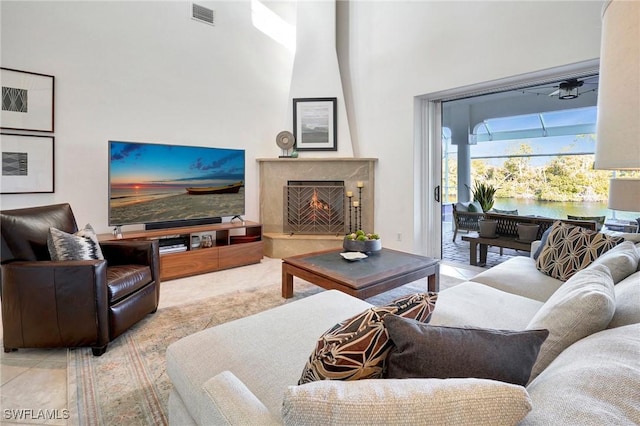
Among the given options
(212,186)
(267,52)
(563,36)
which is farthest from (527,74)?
(212,186)

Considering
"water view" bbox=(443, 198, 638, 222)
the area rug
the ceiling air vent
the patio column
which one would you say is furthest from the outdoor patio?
the ceiling air vent

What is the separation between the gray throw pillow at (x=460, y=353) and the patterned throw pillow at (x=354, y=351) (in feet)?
0.12

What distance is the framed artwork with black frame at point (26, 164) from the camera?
10.3ft

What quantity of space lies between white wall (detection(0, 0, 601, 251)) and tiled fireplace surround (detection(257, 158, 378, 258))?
153 mm

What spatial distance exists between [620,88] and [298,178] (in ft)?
14.5

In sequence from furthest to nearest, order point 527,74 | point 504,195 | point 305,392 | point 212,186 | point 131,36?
1. point 504,195
2. point 212,186
3. point 131,36
4. point 527,74
5. point 305,392

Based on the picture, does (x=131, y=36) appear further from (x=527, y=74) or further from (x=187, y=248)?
(x=527, y=74)

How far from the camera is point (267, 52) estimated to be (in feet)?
16.5

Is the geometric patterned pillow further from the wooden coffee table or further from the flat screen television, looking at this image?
the flat screen television

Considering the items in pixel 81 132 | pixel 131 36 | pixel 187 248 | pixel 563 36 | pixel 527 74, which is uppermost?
pixel 131 36

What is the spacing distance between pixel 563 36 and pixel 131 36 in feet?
15.1

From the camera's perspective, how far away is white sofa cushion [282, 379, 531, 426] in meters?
0.63

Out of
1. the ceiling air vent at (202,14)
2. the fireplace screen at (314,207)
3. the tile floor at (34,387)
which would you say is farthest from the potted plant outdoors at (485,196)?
the tile floor at (34,387)

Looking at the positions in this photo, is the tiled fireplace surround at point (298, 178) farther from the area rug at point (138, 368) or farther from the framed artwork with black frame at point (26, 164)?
the framed artwork with black frame at point (26, 164)
